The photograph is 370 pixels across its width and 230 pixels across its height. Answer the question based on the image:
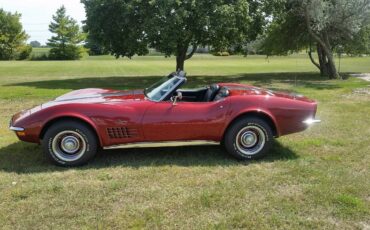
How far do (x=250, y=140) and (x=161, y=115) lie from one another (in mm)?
1281

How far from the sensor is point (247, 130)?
5664mm

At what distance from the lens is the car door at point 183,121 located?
17.9 feet

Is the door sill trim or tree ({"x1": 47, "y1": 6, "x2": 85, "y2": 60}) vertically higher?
tree ({"x1": 47, "y1": 6, "x2": 85, "y2": 60})

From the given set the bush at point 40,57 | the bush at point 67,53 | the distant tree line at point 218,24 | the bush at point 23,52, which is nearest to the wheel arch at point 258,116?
the distant tree line at point 218,24

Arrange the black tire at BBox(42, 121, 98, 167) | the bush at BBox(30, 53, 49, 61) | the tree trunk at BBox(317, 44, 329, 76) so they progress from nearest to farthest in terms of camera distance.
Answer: the black tire at BBox(42, 121, 98, 167)
the tree trunk at BBox(317, 44, 329, 76)
the bush at BBox(30, 53, 49, 61)

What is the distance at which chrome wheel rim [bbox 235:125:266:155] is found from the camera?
5.65 m

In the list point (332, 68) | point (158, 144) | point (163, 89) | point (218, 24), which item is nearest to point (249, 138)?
point (158, 144)

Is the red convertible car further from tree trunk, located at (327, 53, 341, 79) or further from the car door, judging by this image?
tree trunk, located at (327, 53, 341, 79)

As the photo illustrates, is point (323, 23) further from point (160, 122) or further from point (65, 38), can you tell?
point (65, 38)

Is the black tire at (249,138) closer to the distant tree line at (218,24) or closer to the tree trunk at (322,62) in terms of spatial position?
the distant tree line at (218,24)

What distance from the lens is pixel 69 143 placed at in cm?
541

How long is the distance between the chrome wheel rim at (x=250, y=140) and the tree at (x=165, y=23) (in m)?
11.9

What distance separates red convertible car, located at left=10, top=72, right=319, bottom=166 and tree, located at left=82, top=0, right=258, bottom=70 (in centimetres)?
1180

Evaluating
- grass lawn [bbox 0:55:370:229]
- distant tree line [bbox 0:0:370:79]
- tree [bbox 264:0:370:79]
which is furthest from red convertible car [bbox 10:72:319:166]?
tree [bbox 264:0:370:79]
